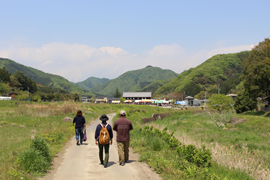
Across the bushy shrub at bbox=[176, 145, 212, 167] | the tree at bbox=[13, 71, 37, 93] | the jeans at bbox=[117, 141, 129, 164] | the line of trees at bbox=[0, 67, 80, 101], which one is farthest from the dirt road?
the tree at bbox=[13, 71, 37, 93]

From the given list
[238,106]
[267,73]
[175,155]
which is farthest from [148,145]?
[238,106]

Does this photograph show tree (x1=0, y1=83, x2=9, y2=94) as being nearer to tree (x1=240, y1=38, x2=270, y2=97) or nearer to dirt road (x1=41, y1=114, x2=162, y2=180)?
tree (x1=240, y1=38, x2=270, y2=97)

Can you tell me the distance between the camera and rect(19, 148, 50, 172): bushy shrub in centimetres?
673

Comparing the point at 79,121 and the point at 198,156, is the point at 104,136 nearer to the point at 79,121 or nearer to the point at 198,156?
the point at 198,156

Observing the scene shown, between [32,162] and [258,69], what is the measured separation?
39.4 metres

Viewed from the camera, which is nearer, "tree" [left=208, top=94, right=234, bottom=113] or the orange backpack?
the orange backpack

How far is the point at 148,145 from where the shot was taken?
11.2 m

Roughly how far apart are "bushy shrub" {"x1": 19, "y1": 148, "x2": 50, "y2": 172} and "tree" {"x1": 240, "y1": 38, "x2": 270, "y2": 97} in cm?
3639

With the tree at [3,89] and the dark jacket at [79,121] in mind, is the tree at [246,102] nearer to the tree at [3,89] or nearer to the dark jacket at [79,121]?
the dark jacket at [79,121]

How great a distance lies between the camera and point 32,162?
6.92 metres

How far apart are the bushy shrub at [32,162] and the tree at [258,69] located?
36386 mm

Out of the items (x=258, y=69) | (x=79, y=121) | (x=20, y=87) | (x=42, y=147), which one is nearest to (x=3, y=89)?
(x=20, y=87)

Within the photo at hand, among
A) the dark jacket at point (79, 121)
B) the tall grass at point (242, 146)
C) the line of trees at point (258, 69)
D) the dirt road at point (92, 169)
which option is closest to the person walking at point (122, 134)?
the dirt road at point (92, 169)

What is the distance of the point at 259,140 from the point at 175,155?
1772cm
